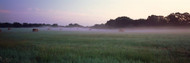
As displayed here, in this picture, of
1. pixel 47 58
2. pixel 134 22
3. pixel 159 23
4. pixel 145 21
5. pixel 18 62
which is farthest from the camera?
pixel 134 22

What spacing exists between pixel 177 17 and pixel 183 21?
180 inches

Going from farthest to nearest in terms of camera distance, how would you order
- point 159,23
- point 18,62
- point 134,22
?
point 134,22 < point 159,23 < point 18,62

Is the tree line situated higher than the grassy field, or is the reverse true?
the tree line

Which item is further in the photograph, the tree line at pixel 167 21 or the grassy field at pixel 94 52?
the tree line at pixel 167 21

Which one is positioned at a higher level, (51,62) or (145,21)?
(145,21)

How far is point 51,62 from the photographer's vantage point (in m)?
6.73

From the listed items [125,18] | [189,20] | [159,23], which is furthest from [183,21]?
[125,18]

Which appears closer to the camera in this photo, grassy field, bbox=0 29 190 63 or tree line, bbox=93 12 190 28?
grassy field, bbox=0 29 190 63

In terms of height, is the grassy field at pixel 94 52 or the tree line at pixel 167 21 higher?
the tree line at pixel 167 21

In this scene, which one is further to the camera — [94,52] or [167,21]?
[167,21]

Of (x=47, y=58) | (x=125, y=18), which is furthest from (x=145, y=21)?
(x=47, y=58)

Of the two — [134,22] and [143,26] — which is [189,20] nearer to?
[143,26]

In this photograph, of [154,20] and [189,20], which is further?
[154,20]

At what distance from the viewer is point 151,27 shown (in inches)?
3418
